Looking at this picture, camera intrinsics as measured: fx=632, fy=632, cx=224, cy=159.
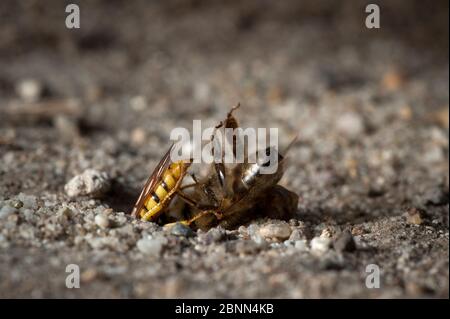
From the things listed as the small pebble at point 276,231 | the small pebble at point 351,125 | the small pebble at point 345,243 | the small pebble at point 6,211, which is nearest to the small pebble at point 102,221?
the small pebble at point 6,211

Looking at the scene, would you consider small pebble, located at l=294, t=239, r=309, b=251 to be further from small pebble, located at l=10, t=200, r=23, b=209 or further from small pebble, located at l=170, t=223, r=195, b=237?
small pebble, located at l=10, t=200, r=23, b=209

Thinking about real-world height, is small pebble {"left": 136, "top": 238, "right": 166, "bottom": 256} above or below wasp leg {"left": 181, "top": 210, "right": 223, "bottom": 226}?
below

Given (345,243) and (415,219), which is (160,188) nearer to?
(345,243)

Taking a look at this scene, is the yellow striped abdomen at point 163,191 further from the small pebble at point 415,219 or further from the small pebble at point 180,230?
the small pebble at point 415,219

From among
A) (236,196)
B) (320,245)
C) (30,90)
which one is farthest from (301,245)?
(30,90)

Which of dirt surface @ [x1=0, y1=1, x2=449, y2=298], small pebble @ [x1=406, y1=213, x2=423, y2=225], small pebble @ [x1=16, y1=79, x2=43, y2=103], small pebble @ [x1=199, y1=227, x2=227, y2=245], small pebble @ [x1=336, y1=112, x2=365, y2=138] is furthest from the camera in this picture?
small pebble @ [x1=16, y1=79, x2=43, y2=103]

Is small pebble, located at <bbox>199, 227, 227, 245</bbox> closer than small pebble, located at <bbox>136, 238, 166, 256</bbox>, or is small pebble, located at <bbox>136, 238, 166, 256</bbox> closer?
small pebble, located at <bbox>136, 238, 166, 256</bbox>

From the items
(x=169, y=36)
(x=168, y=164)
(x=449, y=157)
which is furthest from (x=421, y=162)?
(x=169, y=36)

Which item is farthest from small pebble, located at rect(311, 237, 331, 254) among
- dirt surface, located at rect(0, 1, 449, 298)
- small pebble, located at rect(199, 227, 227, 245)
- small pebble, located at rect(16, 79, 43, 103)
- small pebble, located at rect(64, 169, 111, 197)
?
small pebble, located at rect(16, 79, 43, 103)
